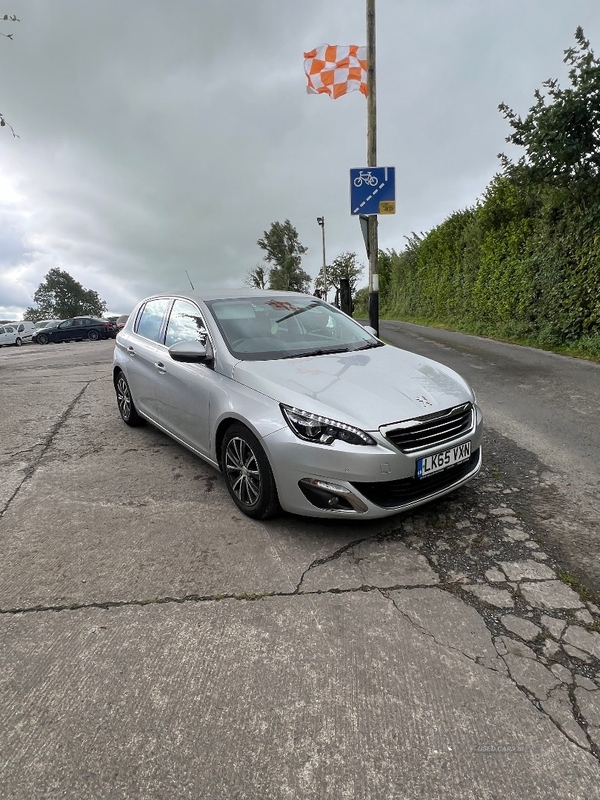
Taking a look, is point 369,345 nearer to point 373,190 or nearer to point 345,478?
point 345,478

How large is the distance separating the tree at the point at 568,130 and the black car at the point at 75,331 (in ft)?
98.4

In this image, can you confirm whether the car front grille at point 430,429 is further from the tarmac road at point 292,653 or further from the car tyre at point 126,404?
the car tyre at point 126,404

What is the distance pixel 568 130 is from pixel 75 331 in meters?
32.0

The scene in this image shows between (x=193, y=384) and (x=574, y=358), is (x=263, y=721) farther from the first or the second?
(x=574, y=358)

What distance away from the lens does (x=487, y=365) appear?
9.33 meters

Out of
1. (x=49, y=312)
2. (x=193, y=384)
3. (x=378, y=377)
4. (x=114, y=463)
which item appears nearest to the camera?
(x=378, y=377)

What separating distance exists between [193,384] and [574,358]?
8.40 meters

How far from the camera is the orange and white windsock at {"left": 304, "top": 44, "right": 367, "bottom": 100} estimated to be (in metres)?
9.87

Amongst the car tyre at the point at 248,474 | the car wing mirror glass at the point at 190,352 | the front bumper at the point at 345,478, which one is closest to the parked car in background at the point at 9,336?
the car wing mirror glass at the point at 190,352

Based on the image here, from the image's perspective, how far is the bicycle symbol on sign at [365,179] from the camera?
8742 mm

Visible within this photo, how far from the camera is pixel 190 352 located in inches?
147

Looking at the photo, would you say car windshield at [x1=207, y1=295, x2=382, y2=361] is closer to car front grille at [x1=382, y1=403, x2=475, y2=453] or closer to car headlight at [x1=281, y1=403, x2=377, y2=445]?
car headlight at [x1=281, y1=403, x2=377, y2=445]

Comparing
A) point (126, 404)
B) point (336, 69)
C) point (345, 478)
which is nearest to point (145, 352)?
point (126, 404)

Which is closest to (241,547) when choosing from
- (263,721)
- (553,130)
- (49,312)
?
(263,721)
